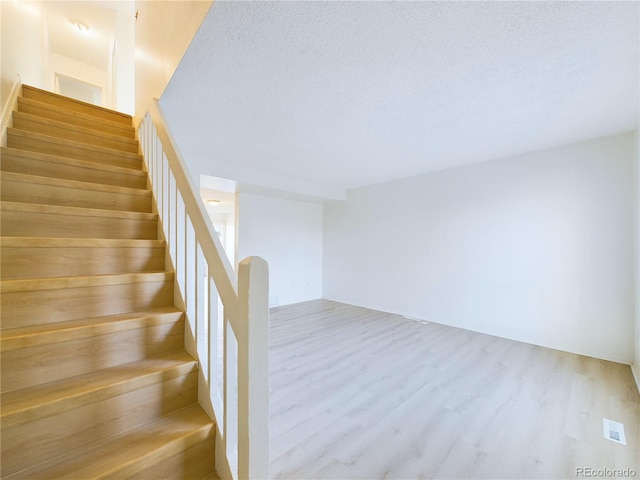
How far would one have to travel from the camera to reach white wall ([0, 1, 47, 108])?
2.01m

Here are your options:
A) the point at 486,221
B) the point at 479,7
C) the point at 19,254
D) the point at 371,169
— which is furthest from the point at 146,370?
the point at 486,221

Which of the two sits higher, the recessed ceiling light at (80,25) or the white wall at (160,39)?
the recessed ceiling light at (80,25)

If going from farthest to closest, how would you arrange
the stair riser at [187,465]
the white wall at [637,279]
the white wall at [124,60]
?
the white wall at [124,60] → the white wall at [637,279] → the stair riser at [187,465]

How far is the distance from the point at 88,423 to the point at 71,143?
2.18 m

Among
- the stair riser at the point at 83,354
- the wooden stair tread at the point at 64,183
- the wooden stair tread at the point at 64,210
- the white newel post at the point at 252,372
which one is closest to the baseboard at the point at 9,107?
the wooden stair tread at the point at 64,183

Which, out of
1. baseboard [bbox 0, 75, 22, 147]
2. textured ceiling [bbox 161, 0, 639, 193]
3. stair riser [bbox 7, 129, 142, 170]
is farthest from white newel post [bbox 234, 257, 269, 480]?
baseboard [bbox 0, 75, 22, 147]

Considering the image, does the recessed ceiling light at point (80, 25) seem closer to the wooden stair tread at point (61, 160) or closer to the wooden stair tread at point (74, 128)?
the wooden stair tread at point (74, 128)

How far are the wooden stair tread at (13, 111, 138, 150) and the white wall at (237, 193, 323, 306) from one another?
2.09m

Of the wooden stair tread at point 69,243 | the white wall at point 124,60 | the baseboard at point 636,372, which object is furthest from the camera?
the white wall at point 124,60

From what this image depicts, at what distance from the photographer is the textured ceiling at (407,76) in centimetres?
133

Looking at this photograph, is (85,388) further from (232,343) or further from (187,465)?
(232,343)

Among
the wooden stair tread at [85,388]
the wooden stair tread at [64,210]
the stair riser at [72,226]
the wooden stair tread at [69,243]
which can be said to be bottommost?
the wooden stair tread at [85,388]

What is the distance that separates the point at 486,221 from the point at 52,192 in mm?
4445

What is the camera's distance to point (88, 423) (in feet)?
3.28
